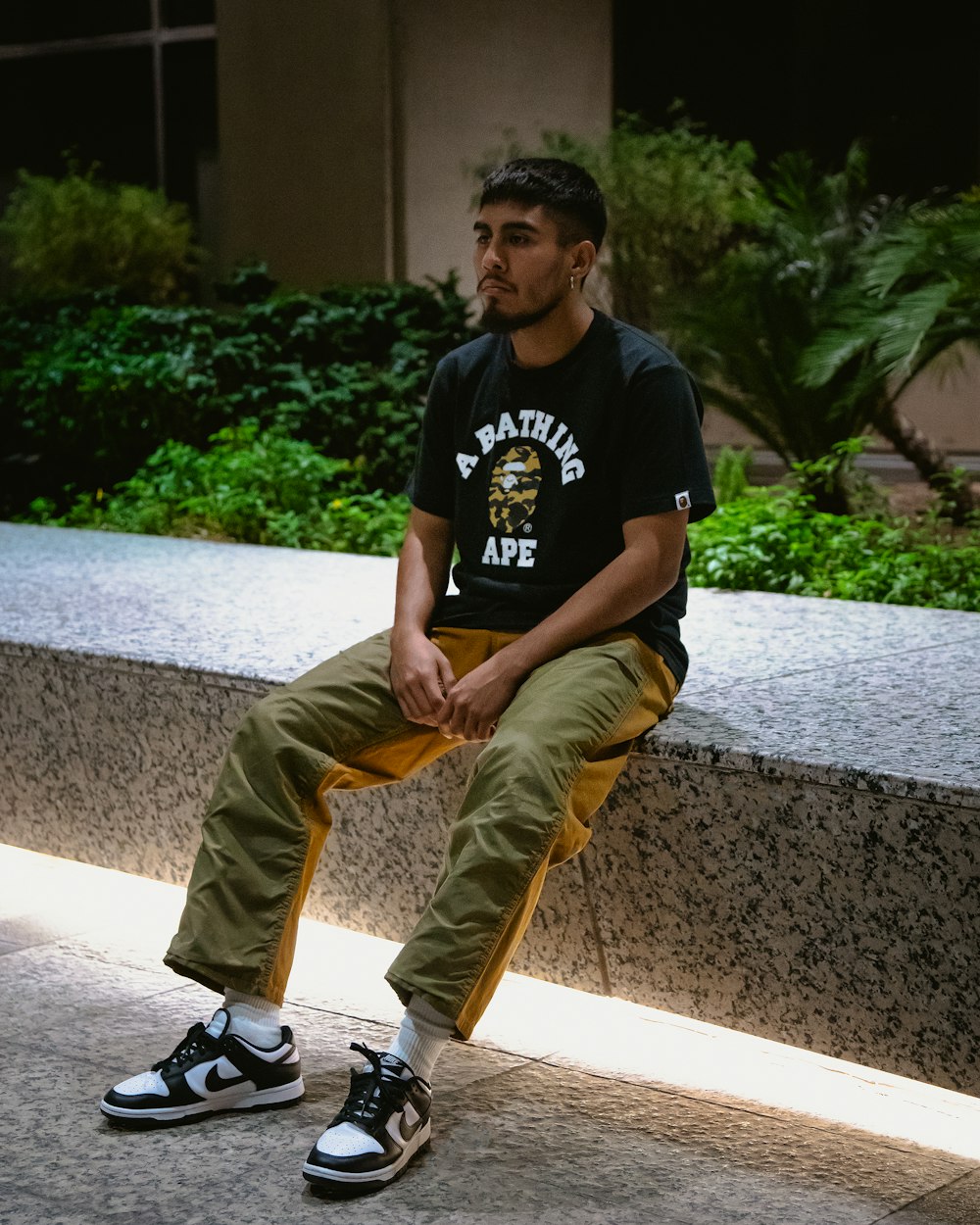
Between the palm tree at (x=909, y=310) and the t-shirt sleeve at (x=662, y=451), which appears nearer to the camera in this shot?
the t-shirt sleeve at (x=662, y=451)

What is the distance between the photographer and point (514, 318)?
304cm

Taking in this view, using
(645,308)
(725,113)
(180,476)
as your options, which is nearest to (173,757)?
(180,476)

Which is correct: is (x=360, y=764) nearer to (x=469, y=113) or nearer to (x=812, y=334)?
(x=812, y=334)

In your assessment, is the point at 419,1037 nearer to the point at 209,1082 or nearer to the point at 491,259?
the point at 209,1082

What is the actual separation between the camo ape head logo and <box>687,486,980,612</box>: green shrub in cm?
276

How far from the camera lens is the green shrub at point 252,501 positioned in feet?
24.6

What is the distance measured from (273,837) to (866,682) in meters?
1.40

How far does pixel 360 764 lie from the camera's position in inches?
120

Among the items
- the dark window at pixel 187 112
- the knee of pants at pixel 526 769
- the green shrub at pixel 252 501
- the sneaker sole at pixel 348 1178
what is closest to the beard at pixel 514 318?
the knee of pants at pixel 526 769

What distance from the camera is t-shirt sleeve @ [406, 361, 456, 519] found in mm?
3281

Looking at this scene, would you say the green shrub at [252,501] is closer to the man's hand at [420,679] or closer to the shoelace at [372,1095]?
the man's hand at [420,679]

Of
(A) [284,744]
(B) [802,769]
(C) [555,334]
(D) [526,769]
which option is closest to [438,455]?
(C) [555,334]

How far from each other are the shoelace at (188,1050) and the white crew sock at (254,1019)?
4cm

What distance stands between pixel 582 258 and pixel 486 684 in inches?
32.0
